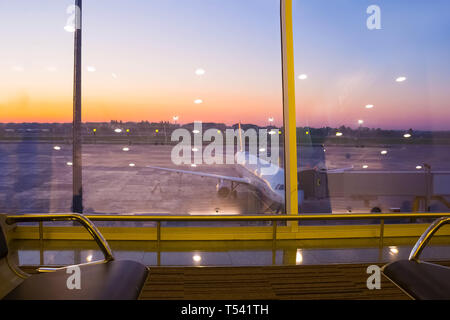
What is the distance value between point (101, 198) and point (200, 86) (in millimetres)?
2913

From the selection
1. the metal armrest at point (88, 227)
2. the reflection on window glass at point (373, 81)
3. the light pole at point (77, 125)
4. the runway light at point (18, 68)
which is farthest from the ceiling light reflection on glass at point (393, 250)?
the runway light at point (18, 68)

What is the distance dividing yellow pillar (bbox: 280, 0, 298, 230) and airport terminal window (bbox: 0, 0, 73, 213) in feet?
7.83

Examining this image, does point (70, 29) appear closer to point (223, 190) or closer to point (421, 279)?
point (421, 279)

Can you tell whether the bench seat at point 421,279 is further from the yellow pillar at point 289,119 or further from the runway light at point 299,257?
the yellow pillar at point 289,119

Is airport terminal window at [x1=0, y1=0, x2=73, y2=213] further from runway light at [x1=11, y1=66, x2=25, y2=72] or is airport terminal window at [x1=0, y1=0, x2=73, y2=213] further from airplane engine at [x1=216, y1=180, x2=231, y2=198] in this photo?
airplane engine at [x1=216, y1=180, x2=231, y2=198]

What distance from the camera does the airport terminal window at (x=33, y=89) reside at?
3311 mm

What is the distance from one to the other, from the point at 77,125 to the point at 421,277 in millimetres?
3425

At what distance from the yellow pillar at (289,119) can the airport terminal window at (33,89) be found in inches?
94.0

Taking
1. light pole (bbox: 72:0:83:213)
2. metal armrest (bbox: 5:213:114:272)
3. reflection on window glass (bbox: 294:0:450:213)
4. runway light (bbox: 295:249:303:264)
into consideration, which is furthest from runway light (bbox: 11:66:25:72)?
runway light (bbox: 295:249:303:264)

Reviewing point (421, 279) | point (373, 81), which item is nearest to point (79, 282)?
point (421, 279)

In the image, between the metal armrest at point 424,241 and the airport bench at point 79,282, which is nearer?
the airport bench at point 79,282

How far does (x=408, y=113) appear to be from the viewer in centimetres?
430
